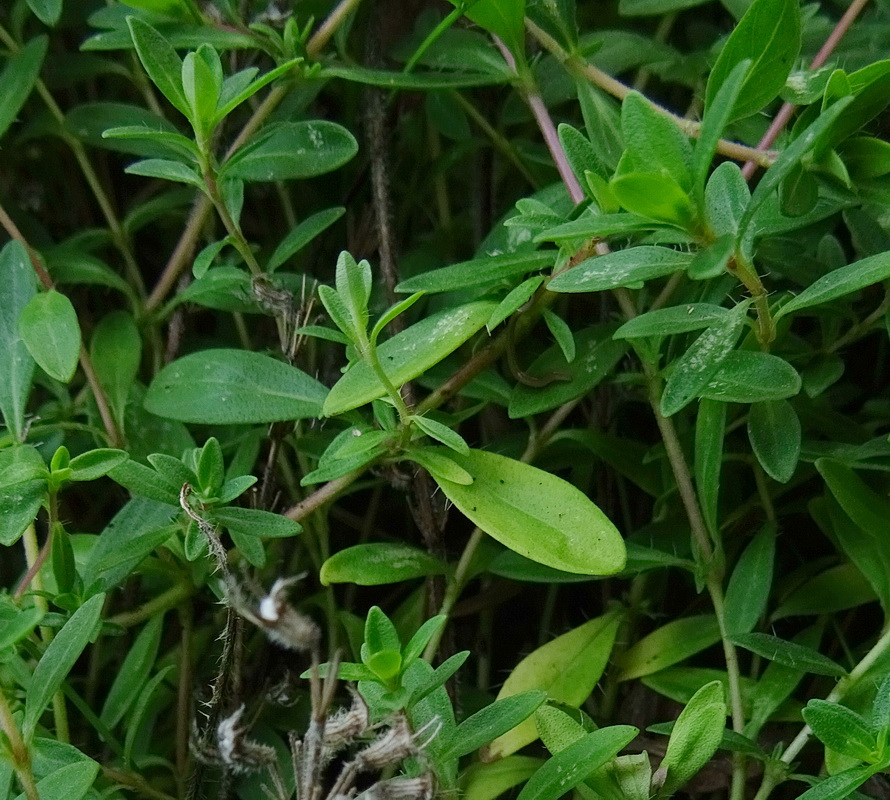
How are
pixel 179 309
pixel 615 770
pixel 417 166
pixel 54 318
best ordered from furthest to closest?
pixel 417 166 < pixel 179 309 < pixel 54 318 < pixel 615 770

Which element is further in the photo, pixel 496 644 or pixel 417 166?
pixel 417 166

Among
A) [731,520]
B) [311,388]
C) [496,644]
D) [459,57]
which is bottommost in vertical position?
[496,644]

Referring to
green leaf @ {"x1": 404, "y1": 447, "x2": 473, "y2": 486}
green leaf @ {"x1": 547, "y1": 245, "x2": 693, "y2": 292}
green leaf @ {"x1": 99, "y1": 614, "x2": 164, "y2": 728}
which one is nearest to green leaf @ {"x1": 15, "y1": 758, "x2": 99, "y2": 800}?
green leaf @ {"x1": 99, "y1": 614, "x2": 164, "y2": 728}

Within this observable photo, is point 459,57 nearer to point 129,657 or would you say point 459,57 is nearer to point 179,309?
point 179,309

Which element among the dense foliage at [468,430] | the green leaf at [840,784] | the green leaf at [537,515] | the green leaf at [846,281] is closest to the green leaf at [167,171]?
the dense foliage at [468,430]

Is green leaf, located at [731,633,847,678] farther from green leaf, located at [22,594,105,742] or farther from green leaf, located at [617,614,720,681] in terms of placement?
green leaf, located at [22,594,105,742]

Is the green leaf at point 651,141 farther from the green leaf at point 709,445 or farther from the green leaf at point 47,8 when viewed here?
the green leaf at point 47,8

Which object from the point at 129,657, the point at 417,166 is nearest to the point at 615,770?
the point at 129,657
